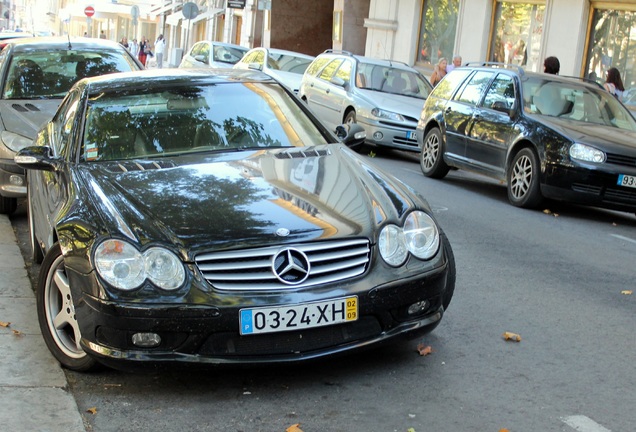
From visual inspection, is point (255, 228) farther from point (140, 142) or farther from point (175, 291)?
point (140, 142)

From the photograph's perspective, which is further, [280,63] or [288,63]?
[288,63]

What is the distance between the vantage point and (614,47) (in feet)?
70.7

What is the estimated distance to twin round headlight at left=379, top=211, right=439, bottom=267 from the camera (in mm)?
4918

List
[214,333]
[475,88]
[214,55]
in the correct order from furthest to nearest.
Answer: [214,55] < [475,88] < [214,333]

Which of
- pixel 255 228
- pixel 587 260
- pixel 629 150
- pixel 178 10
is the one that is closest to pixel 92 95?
pixel 255 228

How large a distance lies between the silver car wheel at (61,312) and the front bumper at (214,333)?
0.30 m

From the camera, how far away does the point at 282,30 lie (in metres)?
41.5

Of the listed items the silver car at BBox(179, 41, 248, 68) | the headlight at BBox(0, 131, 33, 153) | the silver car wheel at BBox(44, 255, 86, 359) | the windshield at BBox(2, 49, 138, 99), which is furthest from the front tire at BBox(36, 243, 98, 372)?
the silver car at BBox(179, 41, 248, 68)

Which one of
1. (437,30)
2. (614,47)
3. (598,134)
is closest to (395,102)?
(598,134)

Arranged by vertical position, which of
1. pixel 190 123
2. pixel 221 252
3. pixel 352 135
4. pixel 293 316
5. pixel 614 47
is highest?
pixel 614 47

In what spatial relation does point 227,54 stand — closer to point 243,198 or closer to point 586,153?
point 586,153

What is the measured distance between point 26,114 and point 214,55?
60.3ft

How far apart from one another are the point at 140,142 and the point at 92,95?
62 centimetres

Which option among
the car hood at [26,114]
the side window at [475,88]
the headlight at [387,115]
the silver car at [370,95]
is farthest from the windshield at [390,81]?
the car hood at [26,114]
